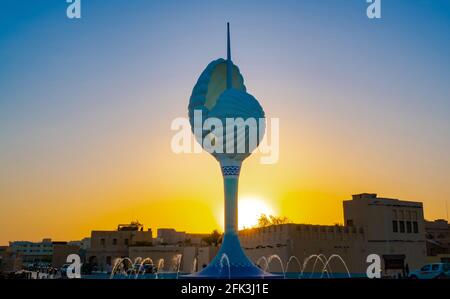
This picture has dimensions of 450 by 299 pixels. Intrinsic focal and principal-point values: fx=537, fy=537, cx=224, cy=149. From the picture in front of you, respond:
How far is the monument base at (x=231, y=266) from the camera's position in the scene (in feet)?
94.2

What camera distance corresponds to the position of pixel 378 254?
53.2 metres

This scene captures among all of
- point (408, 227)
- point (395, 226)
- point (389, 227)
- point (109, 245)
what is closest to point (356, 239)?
point (389, 227)

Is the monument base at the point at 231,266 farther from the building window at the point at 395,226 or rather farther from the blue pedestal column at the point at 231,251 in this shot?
the building window at the point at 395,226

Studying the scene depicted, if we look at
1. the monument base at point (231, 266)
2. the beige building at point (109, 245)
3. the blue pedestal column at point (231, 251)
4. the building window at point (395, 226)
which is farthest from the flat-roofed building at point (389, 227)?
the beige building at point (109, 245)

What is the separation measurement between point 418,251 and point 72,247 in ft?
152

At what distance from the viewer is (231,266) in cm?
2903

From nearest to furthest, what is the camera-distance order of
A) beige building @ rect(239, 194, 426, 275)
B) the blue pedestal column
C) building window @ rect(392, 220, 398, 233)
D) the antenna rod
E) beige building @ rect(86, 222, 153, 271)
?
the blue pedestal column < the antenna rod < beige building @ rect(239, 194, 426, 275) < building window @ rect(392, 220, 398, 233) < beige building @ rect(86, 222, 153, 271)

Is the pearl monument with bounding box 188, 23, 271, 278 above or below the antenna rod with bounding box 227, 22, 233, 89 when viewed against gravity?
below

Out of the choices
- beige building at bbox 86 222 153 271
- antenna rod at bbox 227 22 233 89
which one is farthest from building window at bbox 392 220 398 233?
beige building at bbox 86 222 153 271

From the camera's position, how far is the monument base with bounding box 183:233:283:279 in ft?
94.2

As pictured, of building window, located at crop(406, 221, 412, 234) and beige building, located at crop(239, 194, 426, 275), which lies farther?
building window, located at crop(406, 221, 412, 234)

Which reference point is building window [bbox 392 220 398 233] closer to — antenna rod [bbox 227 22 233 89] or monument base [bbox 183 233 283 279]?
monument base [bbox 183 233 283 279]
